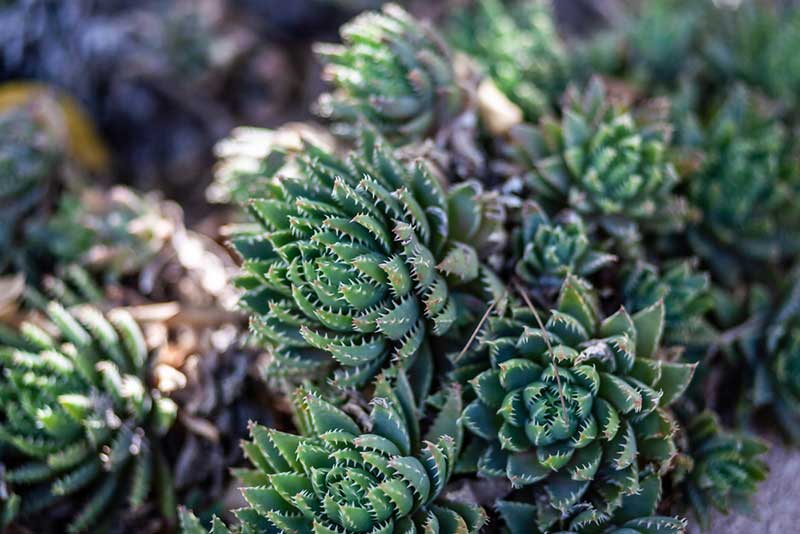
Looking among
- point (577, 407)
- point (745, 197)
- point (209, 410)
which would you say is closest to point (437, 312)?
point (577, 407)

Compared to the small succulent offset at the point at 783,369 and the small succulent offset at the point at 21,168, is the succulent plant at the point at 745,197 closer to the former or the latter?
the small succulent offset at the point at 783,369

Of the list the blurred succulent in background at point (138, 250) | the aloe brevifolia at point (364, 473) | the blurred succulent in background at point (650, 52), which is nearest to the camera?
the aloe brevifolia at point (364, 473)

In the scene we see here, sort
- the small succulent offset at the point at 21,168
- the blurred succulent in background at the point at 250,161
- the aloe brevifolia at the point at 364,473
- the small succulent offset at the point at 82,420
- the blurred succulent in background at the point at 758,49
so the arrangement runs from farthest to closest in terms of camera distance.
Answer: the blurred succulent in background at the point at 758,49
the small succulent offset at the point at 21,168
the blurred succulent in background at the point at 250,161
the small succulent offset at the point at 82,420
the aloe brevifolia at the point at 364,473

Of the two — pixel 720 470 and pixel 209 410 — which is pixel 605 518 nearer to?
pixel 720 470

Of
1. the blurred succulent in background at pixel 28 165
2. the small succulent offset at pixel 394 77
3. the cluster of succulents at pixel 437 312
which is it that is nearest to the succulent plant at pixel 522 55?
the cluster of succulents at pixel 437 312

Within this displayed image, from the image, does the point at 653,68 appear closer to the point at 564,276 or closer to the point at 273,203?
the point at 564,276

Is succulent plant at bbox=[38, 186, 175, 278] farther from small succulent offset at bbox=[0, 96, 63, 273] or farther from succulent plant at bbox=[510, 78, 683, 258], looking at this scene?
succulent plant at bbox=[510, 78, 683, 258]

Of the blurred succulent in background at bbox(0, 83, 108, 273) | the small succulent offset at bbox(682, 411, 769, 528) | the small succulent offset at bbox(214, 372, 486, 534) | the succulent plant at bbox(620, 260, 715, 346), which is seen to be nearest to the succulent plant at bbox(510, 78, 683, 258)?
the succulent plant at bbox(620, 260, 715, 346)
